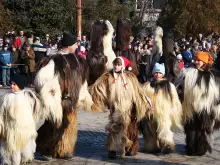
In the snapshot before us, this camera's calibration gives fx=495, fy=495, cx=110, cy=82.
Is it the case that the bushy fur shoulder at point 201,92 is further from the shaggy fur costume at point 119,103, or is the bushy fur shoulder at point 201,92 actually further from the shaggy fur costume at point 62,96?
the shaggy fur costume at point 62,96

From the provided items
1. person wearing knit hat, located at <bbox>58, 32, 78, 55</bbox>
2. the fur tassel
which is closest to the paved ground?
the fur tassel

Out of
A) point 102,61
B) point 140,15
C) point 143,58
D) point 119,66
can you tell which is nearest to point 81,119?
point 102,61

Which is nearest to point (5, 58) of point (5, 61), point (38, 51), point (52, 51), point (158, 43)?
point (5, 61)

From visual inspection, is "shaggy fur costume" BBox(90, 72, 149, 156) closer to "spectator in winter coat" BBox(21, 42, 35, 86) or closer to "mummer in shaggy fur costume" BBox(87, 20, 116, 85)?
"mummer in shaggy fur costume" BBox(87, 20, 116, 85)

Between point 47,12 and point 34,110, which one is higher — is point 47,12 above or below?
above

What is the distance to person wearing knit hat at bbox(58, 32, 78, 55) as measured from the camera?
7516mm

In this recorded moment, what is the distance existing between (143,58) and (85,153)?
33.4 feet

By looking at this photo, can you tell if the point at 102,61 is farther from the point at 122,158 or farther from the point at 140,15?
the point at 140,15

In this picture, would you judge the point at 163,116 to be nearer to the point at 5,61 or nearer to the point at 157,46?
the point at 157,46

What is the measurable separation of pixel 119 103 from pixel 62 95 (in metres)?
0.88

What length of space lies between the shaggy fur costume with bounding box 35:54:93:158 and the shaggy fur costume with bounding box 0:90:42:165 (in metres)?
0.34

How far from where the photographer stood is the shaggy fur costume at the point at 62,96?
7020mm

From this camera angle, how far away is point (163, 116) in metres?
7.79

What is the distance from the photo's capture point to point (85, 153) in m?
8.03
